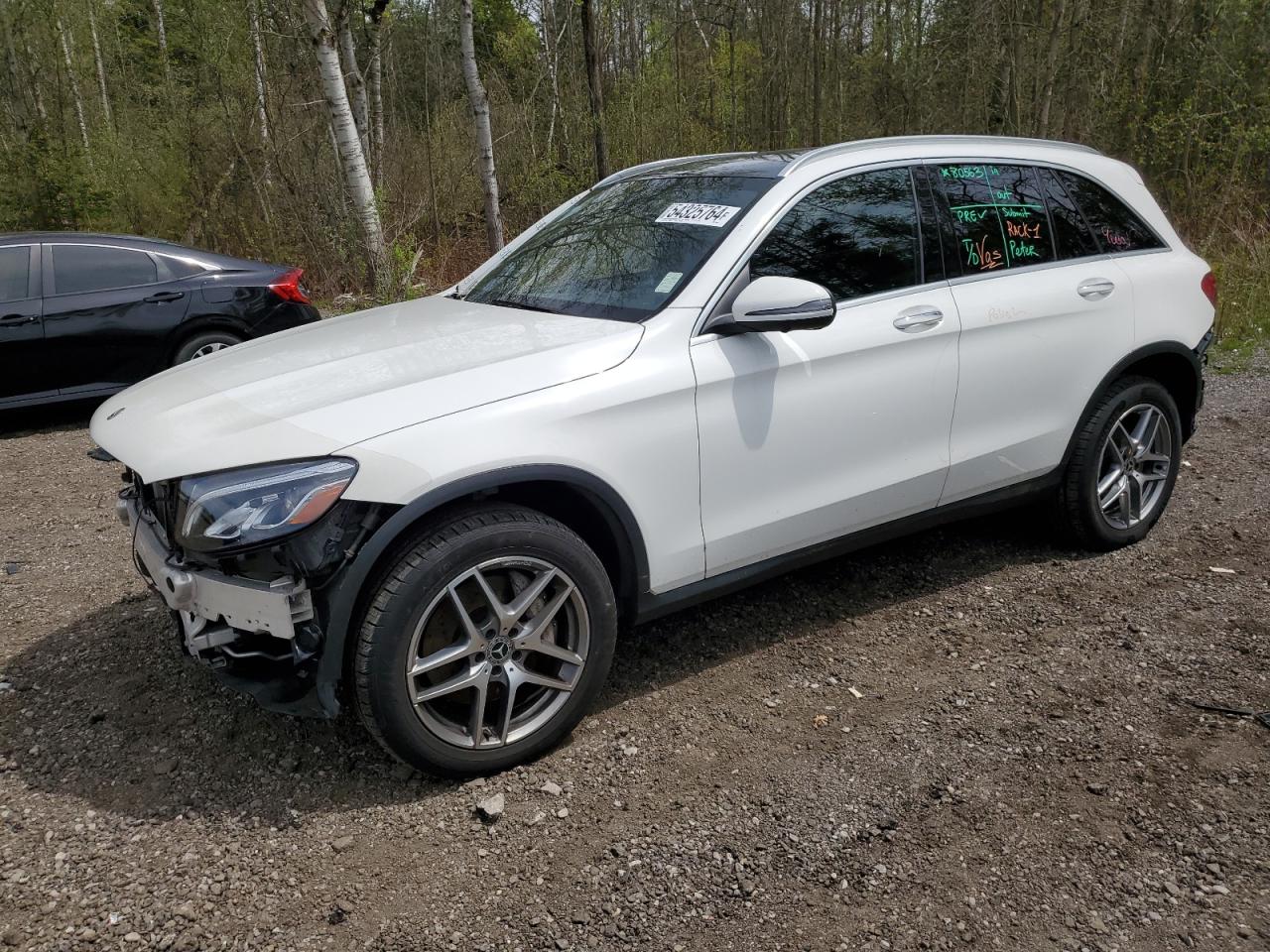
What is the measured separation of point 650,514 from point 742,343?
643mm

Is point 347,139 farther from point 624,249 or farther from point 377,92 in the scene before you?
point 377,92

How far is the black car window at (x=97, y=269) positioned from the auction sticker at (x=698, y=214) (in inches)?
227

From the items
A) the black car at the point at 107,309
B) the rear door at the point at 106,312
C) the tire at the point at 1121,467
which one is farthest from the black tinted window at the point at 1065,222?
the rear door at the point at 106,312

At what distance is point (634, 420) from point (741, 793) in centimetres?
115

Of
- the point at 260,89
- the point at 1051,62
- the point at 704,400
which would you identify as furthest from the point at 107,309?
the point at 1051,62

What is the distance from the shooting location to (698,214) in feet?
11.1

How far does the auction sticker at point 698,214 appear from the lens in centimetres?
328

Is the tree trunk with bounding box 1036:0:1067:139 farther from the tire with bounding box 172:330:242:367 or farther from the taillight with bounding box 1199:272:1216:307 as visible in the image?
the tire with bounding box 172:330:242:367

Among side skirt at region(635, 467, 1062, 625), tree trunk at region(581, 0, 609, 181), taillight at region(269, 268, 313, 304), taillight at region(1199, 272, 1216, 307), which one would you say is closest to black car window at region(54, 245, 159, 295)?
taillight at region(269, 268, 313, 304)

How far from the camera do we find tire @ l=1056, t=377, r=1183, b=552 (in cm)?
410

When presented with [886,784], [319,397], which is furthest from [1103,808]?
[319,397]

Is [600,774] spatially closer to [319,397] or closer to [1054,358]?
[319,397]

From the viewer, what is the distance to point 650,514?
9.66 feet

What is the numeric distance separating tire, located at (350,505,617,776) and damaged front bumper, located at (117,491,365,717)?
13 cm
